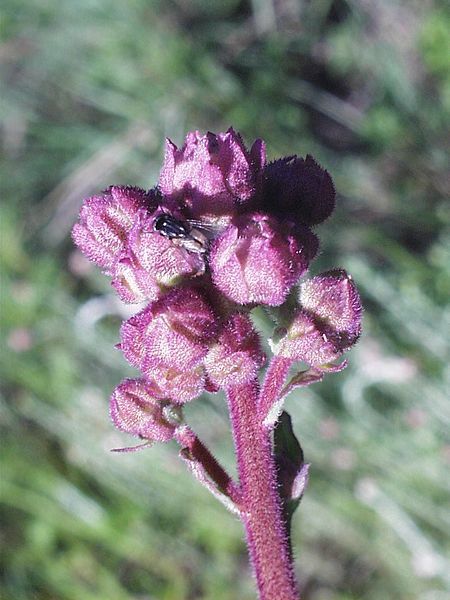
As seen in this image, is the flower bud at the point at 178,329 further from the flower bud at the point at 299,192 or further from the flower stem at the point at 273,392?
the flower bud at the point at 299,192

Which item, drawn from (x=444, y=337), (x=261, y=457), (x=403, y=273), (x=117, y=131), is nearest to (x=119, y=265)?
(x=261, y=457)

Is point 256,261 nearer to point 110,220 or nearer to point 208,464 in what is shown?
point 110,220

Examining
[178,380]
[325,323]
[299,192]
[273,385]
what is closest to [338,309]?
[325,323]

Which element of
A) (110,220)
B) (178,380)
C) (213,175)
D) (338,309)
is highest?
(110,220)

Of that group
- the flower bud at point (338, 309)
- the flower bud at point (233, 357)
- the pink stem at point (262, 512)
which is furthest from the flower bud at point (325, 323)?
the pink stem at point (262, 512)

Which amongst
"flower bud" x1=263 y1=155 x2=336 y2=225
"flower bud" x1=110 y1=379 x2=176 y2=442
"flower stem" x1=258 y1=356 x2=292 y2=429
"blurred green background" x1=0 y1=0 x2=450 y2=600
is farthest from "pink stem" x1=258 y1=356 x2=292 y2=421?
"blurred green background" x1=0 y1=0 x2=450 y2=600

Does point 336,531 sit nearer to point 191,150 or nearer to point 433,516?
point 433,516

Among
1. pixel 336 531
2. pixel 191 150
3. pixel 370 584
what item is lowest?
pixel 370 584
